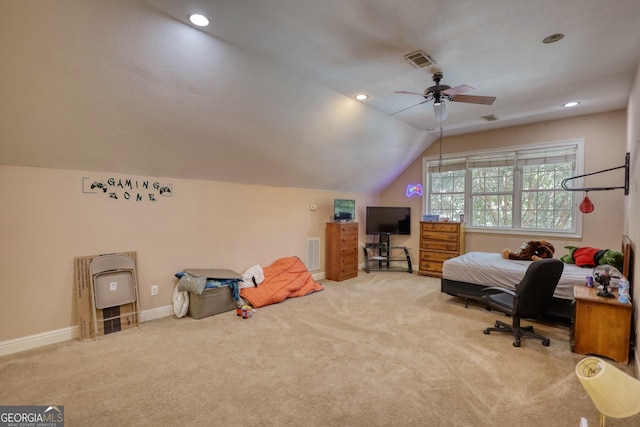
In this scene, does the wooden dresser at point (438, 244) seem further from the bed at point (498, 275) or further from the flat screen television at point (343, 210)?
the flat screen television at point (343, 210)

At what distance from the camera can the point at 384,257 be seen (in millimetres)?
6586

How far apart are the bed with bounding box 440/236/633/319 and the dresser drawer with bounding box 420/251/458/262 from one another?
3.20 ft

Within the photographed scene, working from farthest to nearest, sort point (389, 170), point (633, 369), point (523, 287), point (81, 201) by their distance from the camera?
point (389, 170) → point (81, 201) → point (523, 287) → point (633, 369)

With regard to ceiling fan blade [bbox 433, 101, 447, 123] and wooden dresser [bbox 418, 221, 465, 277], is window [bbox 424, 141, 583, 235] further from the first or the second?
ceiling fan blade [bbox 433, 101, 447, 123]

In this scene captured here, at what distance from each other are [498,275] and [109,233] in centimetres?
480

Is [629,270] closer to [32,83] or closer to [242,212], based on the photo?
[242,212]

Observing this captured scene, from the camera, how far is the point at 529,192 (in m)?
5.37

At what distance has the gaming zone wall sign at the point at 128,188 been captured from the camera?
10.6ft

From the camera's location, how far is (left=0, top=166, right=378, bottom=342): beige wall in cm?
281

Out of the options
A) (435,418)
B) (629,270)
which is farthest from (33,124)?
(629,270)

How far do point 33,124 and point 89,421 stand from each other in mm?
2491

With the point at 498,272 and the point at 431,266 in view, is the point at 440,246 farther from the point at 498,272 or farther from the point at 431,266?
the point at 498,272

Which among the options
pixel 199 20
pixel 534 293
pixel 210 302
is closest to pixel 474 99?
pixel 534 293

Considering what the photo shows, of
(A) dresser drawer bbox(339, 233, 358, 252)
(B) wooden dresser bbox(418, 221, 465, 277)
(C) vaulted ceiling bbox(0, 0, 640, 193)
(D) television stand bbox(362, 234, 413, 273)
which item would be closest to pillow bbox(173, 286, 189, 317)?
(C) vaulted ceiling bbox(0, 0, 640, 193)
